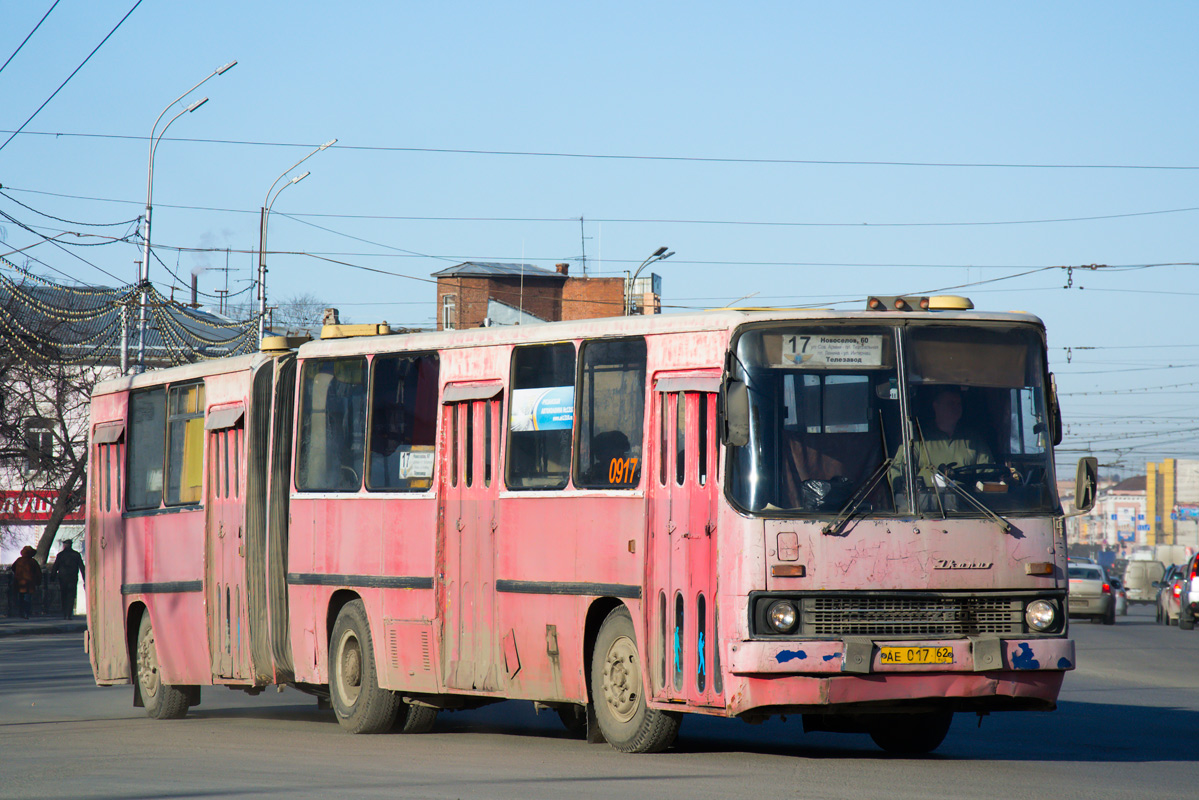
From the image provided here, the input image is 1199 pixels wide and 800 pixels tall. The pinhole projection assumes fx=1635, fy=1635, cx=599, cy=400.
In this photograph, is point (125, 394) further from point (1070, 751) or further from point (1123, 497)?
point (1123, 497)

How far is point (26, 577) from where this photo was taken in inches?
1451

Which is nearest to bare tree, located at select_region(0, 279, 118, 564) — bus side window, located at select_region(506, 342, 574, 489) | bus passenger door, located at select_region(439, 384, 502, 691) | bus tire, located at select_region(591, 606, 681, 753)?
bus passenger door, located at select_region(439, 384, 502, 691)

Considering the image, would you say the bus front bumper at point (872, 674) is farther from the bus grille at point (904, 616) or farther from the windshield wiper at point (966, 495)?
the windshield wiper at point (966, 495)

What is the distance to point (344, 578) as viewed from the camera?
13484 mm

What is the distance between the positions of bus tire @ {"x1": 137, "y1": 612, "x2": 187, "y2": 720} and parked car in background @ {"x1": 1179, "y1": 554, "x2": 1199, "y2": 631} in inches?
1064

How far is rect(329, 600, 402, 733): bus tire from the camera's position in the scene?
1323 cm

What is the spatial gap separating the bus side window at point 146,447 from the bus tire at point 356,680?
352cm

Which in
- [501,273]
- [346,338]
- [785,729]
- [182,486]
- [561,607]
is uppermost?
[501,273]

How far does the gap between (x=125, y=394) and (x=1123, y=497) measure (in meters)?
191

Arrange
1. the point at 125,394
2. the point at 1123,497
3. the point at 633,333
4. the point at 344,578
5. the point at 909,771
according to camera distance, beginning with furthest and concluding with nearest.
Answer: the point at 1123,497 → the point at 125,394 → the point at 344,578 → the point at 633,333 → the point at 909,771

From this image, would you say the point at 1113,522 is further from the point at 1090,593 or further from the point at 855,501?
the point at 855,501

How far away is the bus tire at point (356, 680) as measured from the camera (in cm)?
1323

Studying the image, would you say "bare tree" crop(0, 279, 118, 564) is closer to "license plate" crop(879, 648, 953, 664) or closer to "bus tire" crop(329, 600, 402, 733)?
"bus tire" crop(329, 600, 402, 733)

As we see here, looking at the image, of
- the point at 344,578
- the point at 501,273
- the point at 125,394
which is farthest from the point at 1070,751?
the point at 501,273
